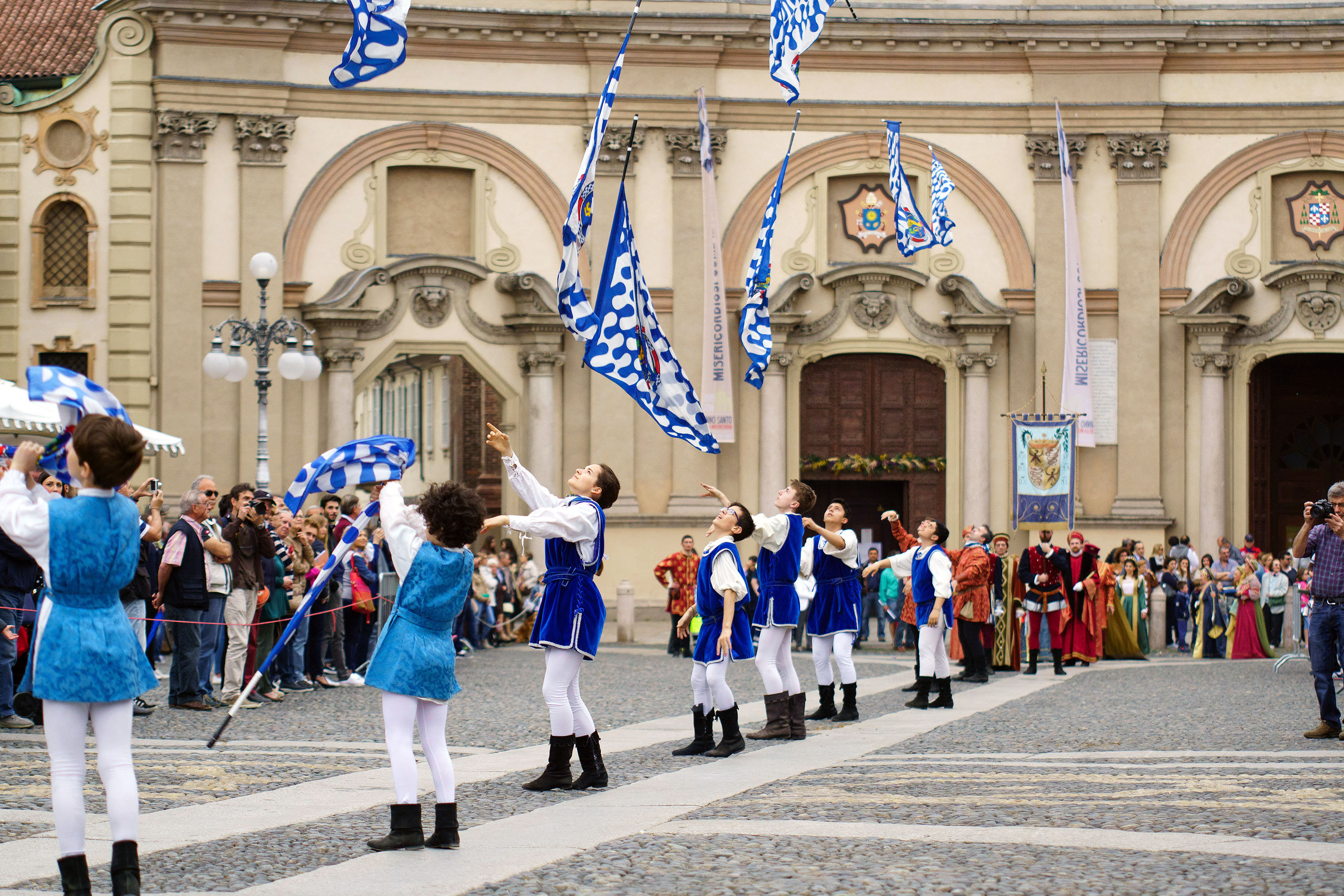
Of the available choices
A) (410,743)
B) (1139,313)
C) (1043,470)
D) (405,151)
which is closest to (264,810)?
(410,743)

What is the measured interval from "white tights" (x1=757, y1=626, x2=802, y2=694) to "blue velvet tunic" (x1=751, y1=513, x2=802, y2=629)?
0.23 ft

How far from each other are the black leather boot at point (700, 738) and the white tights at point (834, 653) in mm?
2264

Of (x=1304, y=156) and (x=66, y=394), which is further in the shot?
(x=1304, y=156)

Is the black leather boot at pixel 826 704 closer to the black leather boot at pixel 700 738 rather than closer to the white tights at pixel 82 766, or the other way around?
the black leather boot at pixel 700 738

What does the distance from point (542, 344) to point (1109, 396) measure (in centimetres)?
912

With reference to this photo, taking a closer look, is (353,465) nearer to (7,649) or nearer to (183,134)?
(7,649)

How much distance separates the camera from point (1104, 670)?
65.0 feet

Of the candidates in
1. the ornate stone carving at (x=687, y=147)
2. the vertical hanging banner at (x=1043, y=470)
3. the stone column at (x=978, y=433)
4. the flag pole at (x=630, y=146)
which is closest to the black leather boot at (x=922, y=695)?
the flag pole at (x=630, y=146)

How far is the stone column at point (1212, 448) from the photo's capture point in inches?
1089

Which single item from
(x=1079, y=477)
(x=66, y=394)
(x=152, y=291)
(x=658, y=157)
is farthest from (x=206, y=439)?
(x=66, y=394)

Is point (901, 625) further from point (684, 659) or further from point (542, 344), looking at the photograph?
point (542, 344)

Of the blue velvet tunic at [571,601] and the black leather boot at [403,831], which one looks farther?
the blue velvet tunic at [571,601]

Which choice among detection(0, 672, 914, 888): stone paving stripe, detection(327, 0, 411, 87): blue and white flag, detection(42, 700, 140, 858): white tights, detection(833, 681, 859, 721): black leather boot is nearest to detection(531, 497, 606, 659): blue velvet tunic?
detection(0, 672, 914, 888): stone paving stripe

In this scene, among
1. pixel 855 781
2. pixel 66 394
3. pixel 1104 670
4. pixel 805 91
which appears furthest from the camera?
pixel 805 91
